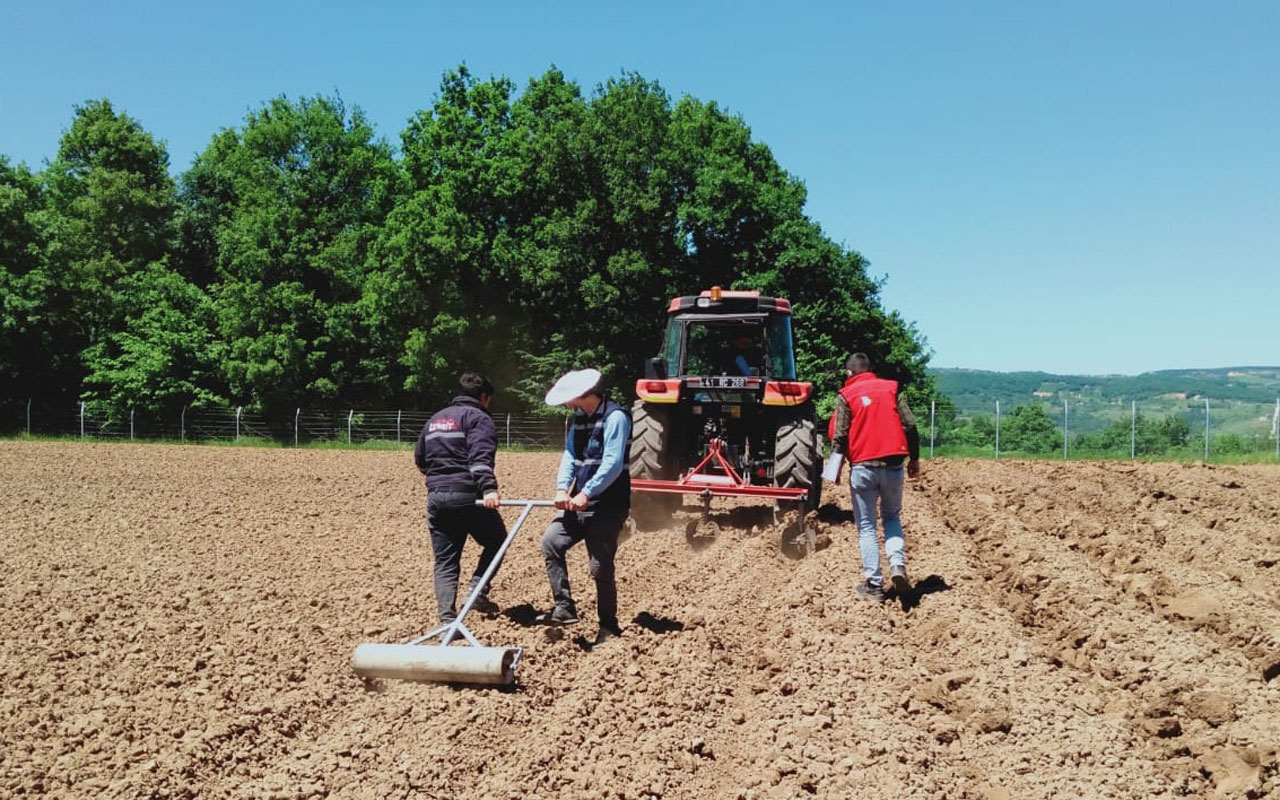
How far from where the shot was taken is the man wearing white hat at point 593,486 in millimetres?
5746

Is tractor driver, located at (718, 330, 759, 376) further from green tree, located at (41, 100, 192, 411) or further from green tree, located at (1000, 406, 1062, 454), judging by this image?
green tree, located at (41, 100, 192, 411)

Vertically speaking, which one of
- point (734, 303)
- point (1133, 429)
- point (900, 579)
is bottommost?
point (900, 579)

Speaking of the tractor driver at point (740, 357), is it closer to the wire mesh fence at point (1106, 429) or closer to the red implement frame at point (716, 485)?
the red implement frame at point (716, 485)

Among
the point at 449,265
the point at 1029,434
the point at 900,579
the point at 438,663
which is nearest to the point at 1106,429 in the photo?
the point at 1029,434

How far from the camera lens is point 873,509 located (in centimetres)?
704

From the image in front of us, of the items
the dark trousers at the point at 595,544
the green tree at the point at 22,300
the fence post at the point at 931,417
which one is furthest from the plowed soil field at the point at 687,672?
the green tree at the point at 22,300

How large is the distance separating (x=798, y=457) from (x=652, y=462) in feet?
4.86

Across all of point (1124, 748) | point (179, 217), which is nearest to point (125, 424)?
point (179, 217)

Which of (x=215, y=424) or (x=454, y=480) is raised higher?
(x=454, y=480)

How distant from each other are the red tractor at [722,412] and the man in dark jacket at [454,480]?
364 centimetres

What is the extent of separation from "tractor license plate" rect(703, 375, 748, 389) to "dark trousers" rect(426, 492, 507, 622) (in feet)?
13.5

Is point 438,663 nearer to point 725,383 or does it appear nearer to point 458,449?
point 458,449

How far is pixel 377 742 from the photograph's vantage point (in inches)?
174

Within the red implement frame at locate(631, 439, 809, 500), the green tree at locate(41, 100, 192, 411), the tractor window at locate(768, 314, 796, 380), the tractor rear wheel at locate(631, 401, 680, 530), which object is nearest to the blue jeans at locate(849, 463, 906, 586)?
the red implement frame at locate(631, 439, 809, 500)
